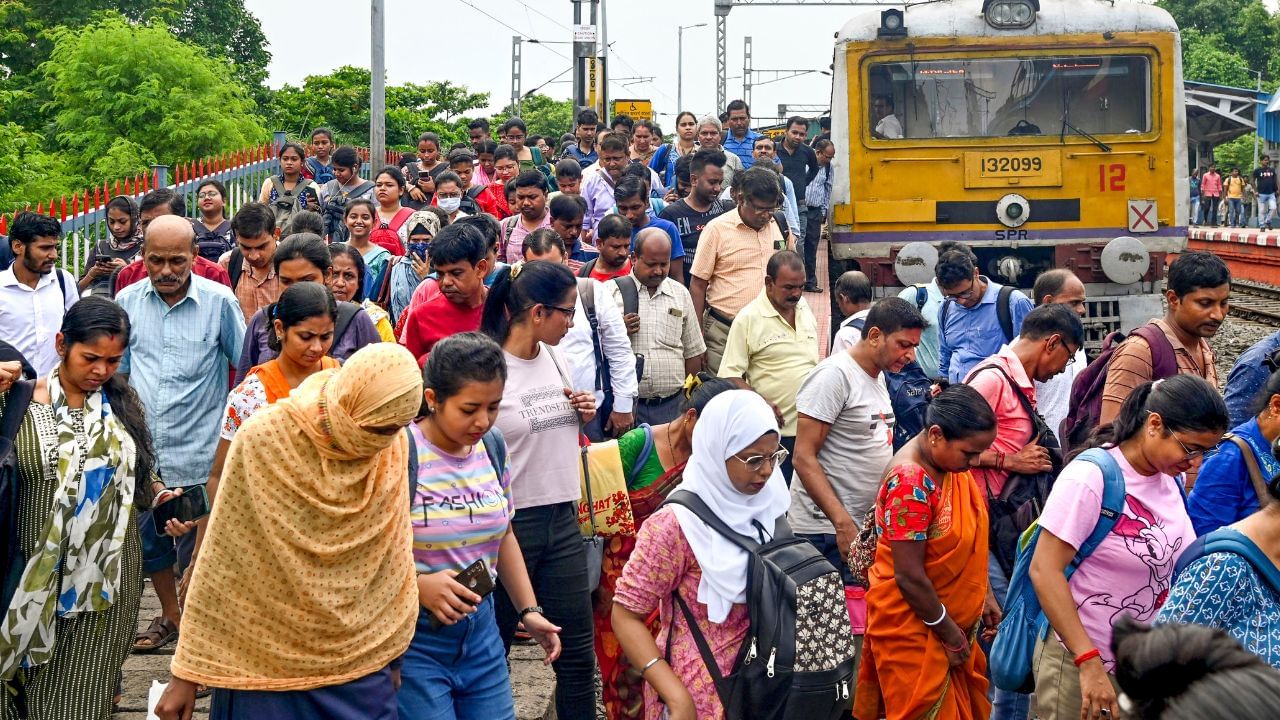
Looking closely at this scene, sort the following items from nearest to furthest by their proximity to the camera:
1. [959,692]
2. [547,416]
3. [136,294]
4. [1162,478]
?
[1162,478] < [959,692] < [547,416] < [136,294]

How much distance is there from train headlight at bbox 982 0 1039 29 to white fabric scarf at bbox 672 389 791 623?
866 cm

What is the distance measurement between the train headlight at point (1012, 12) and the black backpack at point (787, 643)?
887 centimetres

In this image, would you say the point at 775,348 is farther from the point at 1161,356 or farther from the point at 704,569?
the point at 704,569

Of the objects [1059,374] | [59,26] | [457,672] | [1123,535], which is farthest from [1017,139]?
[59,26]

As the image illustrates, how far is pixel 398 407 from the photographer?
3381 mm

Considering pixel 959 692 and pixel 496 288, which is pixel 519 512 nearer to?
pixel 496 288

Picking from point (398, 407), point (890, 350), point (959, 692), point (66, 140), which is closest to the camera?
point (398, 407)

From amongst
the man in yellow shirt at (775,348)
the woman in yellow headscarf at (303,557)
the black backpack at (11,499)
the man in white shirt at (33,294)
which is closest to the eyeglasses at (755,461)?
the woman in yellow headscarf at (303,557)

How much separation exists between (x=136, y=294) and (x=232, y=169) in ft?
27.3

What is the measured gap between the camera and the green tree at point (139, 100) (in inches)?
830

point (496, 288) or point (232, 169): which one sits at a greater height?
point (232, 169)

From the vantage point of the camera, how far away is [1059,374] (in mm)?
6117

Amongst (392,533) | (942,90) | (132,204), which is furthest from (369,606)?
(942,90)

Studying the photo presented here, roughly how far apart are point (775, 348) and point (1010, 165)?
603cm
